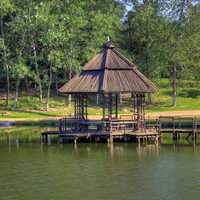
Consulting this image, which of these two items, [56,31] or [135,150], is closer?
[135,150]

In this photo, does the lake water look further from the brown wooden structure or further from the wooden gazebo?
the wooden gazebo

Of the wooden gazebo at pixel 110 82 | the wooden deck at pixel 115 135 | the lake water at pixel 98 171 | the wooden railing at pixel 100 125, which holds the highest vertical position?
the wooden gazebo at pixel 110 82

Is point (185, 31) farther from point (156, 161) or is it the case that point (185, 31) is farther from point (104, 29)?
point (156, 161)

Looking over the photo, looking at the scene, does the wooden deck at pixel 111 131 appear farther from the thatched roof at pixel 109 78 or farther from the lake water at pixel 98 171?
the thatched roof at pixel 109 78

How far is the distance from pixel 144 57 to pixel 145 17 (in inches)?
235

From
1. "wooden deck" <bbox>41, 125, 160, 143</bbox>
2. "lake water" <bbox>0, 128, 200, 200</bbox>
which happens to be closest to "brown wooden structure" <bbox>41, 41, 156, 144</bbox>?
"wooden deck" <bbox>41, 125, 160, 143</bbox>

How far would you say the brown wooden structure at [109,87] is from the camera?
53.6 m

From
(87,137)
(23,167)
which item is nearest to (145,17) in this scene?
(87,137)

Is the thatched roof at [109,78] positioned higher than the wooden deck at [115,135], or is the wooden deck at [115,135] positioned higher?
the thatched roof at [109,78]

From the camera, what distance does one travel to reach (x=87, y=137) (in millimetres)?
53812

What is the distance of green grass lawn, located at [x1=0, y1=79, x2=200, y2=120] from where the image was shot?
78875 millimetres

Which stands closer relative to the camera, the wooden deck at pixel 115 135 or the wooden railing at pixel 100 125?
the wooden deck at pixel 115 135

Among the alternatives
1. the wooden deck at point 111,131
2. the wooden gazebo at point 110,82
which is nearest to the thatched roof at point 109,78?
the wooden gazebo at point 110,82

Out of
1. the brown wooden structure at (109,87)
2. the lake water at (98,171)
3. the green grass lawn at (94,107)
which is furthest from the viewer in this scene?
the green grass lawn at (94,107)
